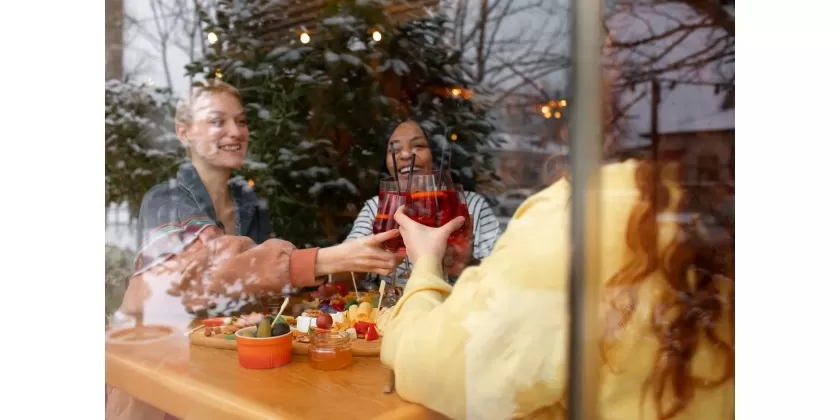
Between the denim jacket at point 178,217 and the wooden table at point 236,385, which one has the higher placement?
the denim jacket at point 178,217

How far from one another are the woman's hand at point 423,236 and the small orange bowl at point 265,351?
1.11ft

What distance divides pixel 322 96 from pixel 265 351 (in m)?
0.62

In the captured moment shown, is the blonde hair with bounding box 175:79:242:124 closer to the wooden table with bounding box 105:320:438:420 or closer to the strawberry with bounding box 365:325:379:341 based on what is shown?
the wooden table with bounding box 105:320:438:420

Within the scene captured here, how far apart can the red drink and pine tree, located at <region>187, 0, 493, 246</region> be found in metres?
0.06

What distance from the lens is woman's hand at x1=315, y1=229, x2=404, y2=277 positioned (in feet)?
4.21

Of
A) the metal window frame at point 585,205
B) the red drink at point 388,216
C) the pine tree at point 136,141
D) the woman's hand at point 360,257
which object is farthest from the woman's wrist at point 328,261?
the metal window frame at point 585,205

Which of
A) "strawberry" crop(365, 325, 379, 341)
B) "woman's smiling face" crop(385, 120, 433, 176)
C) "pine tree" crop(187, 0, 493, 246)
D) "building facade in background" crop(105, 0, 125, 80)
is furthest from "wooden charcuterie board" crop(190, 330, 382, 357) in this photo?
"building facade in background" crop(105, 0, 125, 80)

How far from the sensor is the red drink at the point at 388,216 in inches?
50.0

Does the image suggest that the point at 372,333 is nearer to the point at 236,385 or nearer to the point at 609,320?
the point at 236,385

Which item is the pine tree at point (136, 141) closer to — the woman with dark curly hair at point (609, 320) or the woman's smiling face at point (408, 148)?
the woman's smiling face at point (408, 148)

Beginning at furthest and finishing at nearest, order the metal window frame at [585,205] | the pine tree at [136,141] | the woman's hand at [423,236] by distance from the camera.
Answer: the pine tree at [136,141]
the woman's hand at [423,236]
the metal window frame at [585,205]

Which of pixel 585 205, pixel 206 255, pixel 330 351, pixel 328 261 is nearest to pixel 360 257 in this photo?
pixel 328 261

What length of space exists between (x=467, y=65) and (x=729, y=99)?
517mm

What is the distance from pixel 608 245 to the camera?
41.8 inches
